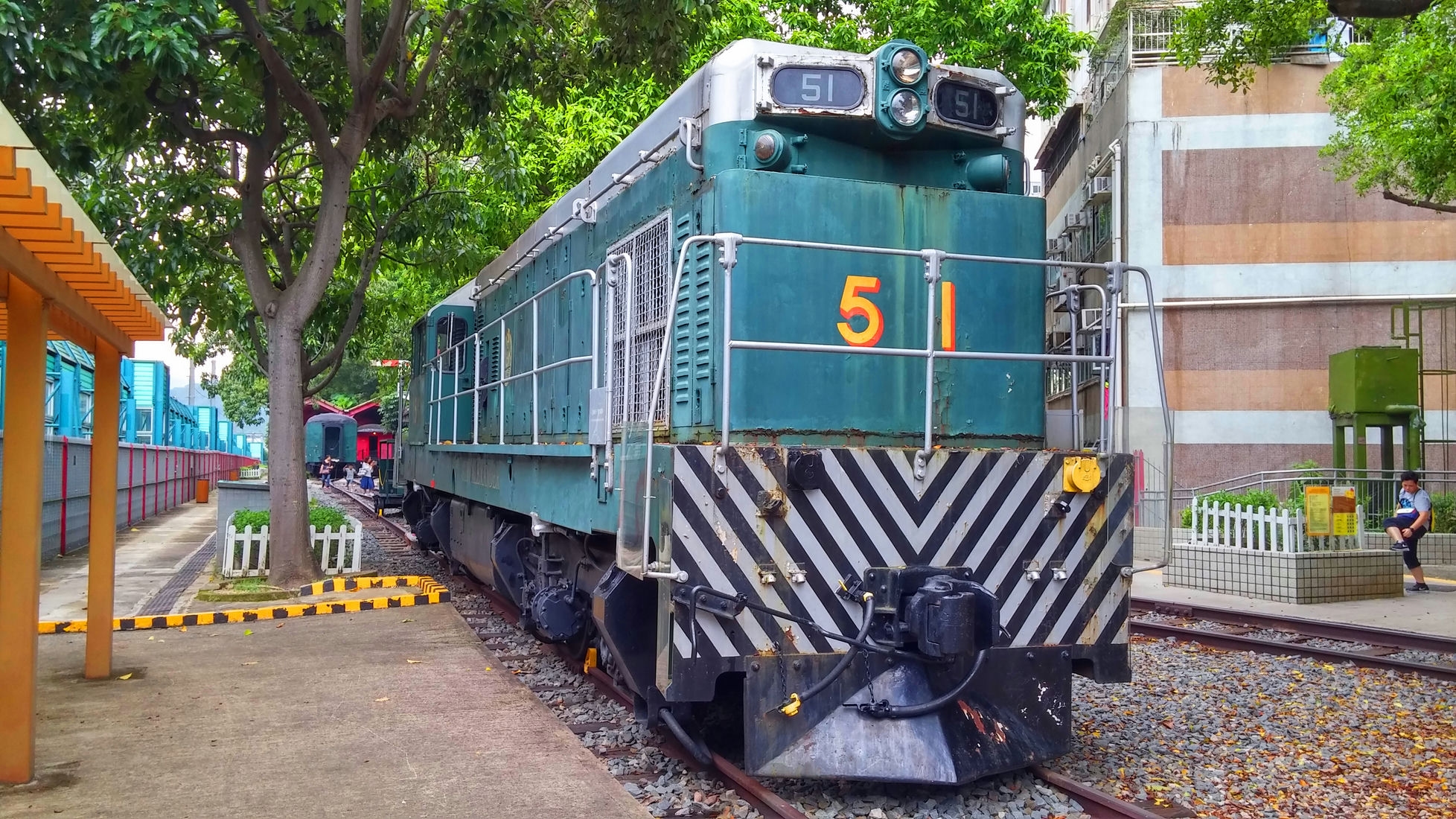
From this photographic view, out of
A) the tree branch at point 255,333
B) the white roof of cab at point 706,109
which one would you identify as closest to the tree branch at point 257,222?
the tree branch at point 255,333

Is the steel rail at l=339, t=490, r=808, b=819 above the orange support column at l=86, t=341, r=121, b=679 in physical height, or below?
below

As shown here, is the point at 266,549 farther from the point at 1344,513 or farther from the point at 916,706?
the point at 1344,513

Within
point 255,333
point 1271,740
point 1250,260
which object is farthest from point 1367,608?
point 255,333

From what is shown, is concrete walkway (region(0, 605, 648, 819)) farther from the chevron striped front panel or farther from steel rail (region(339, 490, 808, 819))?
the chevron striped front panel

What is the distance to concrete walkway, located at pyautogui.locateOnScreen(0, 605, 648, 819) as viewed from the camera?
461 cm

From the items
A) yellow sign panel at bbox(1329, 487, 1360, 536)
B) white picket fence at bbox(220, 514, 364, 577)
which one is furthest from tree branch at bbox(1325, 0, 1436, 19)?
white picket fence at bbox(220, 514, 364, 577)

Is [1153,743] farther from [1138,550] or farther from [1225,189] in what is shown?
[1225,189]

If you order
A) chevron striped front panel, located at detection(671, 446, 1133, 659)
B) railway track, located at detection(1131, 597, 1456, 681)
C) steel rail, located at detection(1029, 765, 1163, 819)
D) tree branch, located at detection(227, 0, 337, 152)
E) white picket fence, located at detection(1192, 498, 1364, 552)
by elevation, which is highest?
tree branch, located at detection(227, 0, 337, 152)

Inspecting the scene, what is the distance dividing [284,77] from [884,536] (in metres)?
7.93

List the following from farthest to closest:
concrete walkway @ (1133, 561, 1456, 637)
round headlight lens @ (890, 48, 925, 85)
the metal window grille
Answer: concrete walkway @ (1133, 561, 1456, 637), the metal window grille, round headlight lens @ (890, 48, 925, 85)

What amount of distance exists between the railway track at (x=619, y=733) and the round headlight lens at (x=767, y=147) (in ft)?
8.90

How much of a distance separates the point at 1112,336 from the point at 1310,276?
15.1m

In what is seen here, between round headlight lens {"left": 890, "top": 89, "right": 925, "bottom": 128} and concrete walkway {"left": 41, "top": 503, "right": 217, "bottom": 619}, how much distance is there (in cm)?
796

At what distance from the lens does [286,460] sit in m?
10.9
